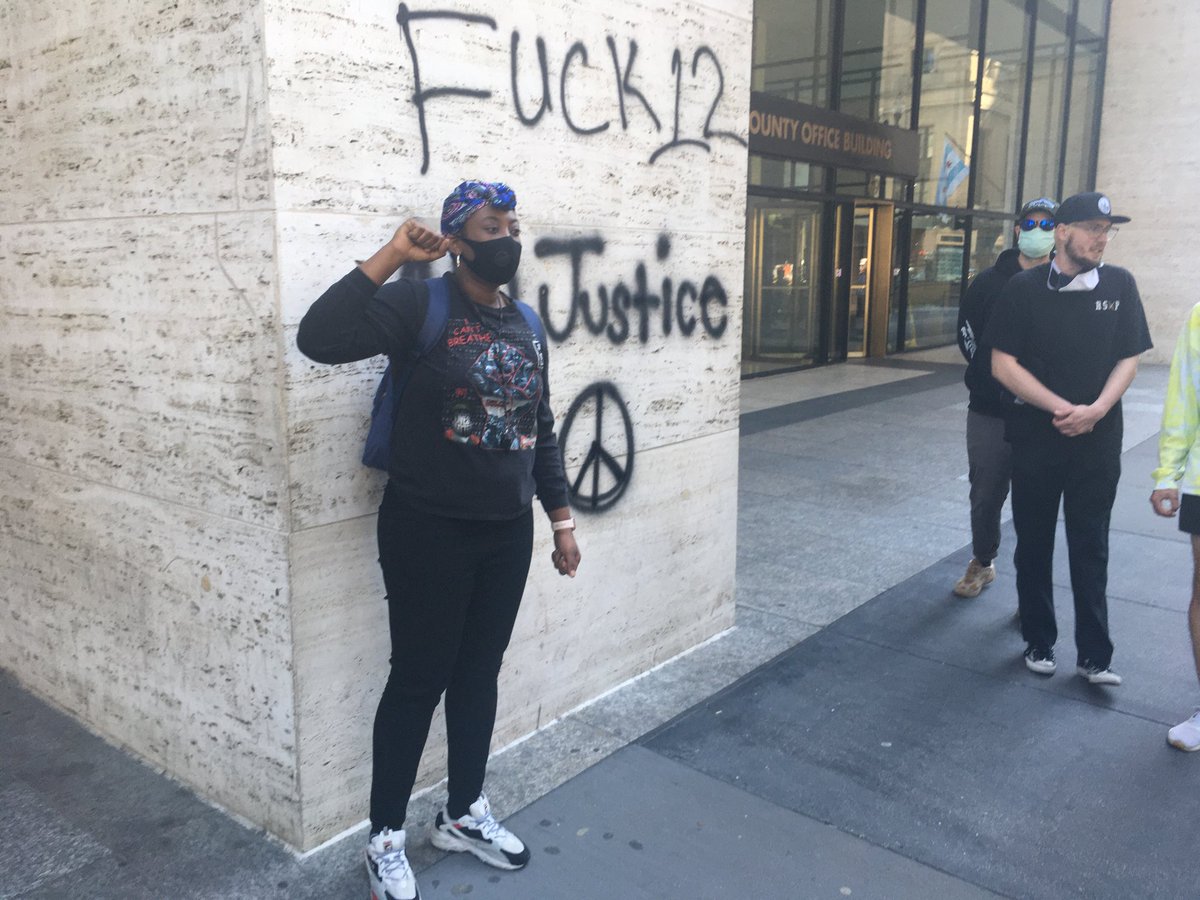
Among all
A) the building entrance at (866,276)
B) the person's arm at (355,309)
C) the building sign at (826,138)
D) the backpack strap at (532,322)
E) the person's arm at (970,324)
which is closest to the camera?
the person's arm at (355,309)

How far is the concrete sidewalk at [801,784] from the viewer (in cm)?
276

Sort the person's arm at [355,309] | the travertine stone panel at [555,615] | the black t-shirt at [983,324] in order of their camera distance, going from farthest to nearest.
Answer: the black t-shirt at [983,324] < the travertine stone panel at [555,615] < the person's arm at [355,309]

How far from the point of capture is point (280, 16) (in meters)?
2.48

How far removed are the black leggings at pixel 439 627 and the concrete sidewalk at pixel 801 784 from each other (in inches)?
14.6

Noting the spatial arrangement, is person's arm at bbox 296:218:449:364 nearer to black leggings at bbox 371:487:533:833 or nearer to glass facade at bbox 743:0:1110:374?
black leggings at bbox 371:487:533:833

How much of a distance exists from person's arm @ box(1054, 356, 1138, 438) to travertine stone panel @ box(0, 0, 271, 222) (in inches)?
112

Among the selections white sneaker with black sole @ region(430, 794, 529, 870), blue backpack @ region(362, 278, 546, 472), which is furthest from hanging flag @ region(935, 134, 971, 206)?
white sneaker with black sole @ region(430, 794, 529, 870)

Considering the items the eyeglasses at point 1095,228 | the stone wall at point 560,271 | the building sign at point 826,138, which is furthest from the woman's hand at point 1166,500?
the building sign at point 826,138

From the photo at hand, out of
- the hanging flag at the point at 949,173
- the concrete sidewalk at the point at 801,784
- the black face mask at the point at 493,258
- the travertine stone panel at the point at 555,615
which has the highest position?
the hanging flag at the point at 949,173

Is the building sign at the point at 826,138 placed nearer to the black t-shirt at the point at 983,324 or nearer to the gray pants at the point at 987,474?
the black t-shirt at the point at 983,324

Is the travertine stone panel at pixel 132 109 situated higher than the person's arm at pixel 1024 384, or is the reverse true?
the travertine stone panel at pixel 132 109

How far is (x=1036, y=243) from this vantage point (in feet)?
14.8

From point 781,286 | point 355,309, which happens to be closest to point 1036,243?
point 355,309

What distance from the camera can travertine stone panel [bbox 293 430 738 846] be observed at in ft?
9.25
